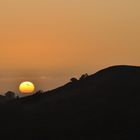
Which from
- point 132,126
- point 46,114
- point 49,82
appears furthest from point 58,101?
point 49,82

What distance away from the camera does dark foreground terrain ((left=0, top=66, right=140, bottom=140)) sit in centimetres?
64

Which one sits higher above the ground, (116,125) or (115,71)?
(115,71)

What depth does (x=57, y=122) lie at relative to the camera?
0.64 meters

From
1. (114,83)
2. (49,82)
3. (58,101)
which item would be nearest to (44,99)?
(58,101)

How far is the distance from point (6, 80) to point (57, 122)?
1475 mm

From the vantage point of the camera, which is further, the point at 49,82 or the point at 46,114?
the point at 49,82

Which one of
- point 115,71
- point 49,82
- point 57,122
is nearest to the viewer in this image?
point 57,122

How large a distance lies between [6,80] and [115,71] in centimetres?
141

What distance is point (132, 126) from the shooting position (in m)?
0.64

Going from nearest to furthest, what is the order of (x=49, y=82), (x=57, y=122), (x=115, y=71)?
(x=57, y=122)
(x=115, y=71)
(x=49, y=82)

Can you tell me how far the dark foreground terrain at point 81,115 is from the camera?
64cm

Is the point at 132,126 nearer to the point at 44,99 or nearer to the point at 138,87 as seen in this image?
the point at 138,87

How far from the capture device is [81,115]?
0.65 meters

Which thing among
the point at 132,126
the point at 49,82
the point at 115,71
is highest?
the point at 49,82
